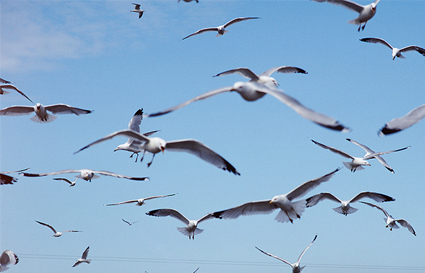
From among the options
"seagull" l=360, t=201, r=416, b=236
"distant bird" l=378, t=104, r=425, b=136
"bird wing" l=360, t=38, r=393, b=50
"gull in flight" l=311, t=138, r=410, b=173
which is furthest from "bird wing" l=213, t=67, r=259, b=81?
"seagull" l=360, t=201, r=416, b=236

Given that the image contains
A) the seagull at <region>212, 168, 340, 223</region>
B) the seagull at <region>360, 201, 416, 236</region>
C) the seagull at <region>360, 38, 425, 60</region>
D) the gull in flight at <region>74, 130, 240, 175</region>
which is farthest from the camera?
the seagull at <region>360, 201, 416, 236</region>

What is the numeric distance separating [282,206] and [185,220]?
5.02m

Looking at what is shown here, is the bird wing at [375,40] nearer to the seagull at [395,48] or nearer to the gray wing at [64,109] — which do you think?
the seagull at [395,48]

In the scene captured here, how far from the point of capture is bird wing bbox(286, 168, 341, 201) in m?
12.1

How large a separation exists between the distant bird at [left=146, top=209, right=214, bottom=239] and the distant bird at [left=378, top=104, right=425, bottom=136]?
8916 mm

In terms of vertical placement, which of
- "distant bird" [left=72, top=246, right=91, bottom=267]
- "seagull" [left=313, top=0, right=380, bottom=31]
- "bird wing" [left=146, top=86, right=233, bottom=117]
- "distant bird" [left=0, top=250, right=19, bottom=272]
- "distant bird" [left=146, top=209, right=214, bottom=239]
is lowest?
"distant bird" [left=0, top=250, right=19, bottom=272]

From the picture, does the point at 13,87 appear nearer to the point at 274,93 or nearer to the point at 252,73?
the point at 252,73

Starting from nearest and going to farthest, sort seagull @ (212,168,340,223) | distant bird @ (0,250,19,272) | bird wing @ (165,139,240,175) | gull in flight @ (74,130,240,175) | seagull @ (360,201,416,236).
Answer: gull in flight @ (74,130,240,175), bird wing @ (165,139,240,175), seagull @ (212,168,340,223), distant bird @ (0,250,19,272), seagull @ (360,201,416,236)

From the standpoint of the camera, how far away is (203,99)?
8.91m

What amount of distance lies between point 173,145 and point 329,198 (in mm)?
7312

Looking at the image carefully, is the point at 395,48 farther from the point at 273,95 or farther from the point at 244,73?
the point at 273,95

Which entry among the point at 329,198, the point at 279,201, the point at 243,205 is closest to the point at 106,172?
the point at 243,205

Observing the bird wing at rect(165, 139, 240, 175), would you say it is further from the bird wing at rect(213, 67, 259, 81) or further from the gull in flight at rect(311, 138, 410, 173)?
the gull in flight at rect(311, 138, 410, 173)

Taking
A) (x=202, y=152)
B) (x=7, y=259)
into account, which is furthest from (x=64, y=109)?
(x=202, y=152)
